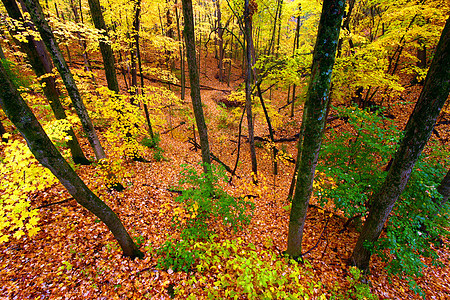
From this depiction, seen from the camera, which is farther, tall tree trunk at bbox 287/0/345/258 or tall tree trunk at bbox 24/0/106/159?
tall tree trunk at bbox 24/0/106/159

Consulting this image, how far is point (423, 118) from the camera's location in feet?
11.6

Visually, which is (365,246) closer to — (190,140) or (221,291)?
(221,291)

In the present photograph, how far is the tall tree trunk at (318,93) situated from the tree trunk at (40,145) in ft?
15.5

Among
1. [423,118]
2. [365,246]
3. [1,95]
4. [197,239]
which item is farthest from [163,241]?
[423,118]

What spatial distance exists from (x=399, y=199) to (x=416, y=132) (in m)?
2.47

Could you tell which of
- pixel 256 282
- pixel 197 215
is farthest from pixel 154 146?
pixel 256 282

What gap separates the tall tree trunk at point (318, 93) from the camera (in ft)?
9.83

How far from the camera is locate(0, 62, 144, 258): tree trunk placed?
111 inches

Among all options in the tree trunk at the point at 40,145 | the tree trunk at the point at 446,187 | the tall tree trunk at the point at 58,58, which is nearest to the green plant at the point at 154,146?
the tall tree trunk at the point at 58,58

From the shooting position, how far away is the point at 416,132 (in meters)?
3.64

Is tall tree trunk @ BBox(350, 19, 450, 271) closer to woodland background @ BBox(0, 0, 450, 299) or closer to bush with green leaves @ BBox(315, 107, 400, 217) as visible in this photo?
woodland background @ BBox(0, 0, 450, 299)

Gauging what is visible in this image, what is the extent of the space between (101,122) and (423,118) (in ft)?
46.1

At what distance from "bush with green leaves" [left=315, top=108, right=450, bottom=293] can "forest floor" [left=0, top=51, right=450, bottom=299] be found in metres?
1.11

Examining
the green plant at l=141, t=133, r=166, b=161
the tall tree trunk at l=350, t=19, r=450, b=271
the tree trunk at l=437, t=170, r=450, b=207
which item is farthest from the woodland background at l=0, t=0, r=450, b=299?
the tall tree trunk at l=350, t=19, r=450, b=271
